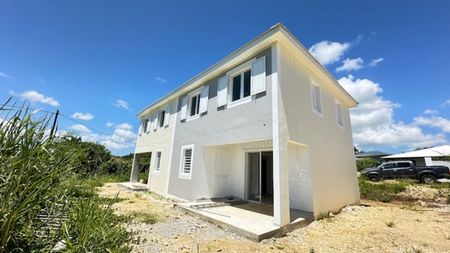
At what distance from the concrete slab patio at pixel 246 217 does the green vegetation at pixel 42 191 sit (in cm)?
364

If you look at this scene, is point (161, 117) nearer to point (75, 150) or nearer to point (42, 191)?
point (75, 150)

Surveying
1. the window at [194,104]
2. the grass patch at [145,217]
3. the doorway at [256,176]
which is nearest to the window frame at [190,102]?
the window at [194,104]

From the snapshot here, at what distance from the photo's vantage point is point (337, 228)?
22.0 ft

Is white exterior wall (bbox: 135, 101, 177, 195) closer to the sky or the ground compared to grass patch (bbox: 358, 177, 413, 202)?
closer to the sky

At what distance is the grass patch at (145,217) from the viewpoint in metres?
6.67

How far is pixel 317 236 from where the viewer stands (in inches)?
231

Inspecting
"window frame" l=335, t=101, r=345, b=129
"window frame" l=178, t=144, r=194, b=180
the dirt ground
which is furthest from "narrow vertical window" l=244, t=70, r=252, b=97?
"window frame" l=335, t=101, r=345, b=129

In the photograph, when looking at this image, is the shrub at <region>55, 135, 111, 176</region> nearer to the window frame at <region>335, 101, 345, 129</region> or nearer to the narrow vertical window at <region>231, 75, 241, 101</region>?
the narrow vertical window at <region>231, 75, 241, 101</region>

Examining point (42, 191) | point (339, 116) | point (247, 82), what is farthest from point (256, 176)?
point (42, 191)

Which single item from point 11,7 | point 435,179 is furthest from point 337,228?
point 435,179

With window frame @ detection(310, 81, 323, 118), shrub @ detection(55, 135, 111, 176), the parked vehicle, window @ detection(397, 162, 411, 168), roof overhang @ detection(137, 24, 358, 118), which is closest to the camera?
shrub @ detection(55, 135, 111, 176)

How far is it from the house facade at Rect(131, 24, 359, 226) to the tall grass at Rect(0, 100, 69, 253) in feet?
17.7

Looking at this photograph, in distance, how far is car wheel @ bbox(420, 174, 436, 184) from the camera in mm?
16047

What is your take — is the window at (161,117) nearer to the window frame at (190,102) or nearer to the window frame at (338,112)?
the window frame at (190,102)
